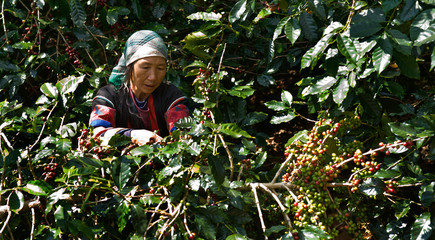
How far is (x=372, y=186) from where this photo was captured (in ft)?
6.47

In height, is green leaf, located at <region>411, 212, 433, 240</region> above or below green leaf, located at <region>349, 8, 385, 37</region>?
below

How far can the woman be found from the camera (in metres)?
2.54

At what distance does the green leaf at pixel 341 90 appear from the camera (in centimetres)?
209

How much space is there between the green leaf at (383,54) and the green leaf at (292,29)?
0.47 meters

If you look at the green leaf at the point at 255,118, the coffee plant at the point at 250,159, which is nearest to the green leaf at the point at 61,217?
the coffee plant at the point at 250,159

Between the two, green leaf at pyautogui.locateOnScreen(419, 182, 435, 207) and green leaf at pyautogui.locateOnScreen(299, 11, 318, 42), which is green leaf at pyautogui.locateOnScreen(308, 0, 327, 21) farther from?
green leaf at pyautogui.locateOnScreen(419, 182, 435, 207)

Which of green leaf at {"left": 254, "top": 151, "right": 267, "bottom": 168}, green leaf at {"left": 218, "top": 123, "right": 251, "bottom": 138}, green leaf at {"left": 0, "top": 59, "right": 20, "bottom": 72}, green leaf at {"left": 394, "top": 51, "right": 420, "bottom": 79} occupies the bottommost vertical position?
green leaf at {"left": 254, "top": 151, "right": 267, "bottom": 168}

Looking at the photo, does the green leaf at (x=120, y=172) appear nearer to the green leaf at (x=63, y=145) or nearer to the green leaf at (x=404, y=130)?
the green leaf at (x=63, y=145)

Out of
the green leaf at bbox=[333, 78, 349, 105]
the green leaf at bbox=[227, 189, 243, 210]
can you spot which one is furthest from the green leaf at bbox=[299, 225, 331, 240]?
the green leaf at bbox=[333, 78, 349, 105]

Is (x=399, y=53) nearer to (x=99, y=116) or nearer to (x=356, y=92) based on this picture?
(x=356, y=92)

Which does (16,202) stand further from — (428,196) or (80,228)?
(428,196)

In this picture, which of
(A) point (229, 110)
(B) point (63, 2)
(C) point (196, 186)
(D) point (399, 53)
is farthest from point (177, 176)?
(B) point (63, 2)

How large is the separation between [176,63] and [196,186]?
68.4 inches

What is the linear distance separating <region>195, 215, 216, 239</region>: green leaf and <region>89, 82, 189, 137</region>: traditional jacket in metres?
0.96
